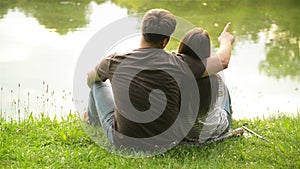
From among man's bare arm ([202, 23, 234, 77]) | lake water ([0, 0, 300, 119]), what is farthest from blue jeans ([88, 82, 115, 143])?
man's bare arm ([202, 23, 234, 77])

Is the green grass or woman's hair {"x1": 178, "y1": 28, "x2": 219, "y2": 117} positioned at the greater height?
woman's hair {"x1": 178, "y1": 28, "x2": 219, "y2": 117}

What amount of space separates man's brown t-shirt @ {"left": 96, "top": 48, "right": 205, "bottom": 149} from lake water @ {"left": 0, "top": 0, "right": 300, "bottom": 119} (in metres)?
0.61

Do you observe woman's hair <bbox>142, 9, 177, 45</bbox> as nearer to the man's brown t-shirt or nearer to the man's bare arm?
the man's brown t-shirt

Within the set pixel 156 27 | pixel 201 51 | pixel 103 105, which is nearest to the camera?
pixel 156 27

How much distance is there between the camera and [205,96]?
3.12 meters

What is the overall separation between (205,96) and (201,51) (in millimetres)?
270

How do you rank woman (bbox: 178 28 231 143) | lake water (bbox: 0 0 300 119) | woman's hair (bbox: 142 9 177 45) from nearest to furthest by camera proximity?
woman's hair (bbox: 142 9 177 45) < woman (bbox: 178 28 231 143) < lake water (bbox: 0 0 300 119)

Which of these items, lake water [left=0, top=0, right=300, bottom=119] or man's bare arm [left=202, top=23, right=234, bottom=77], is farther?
lake water [left=0, top=0, right=300, bottom=119]

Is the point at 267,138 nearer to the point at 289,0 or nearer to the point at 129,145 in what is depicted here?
the point at 129,145

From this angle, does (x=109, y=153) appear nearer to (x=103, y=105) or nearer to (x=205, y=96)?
(x=103, y=105)

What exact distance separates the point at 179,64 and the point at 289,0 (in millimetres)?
11356

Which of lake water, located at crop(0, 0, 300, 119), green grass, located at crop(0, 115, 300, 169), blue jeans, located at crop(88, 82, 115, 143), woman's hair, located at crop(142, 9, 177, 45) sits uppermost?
woman's hair, located at crop(142, 9, 177, 45)

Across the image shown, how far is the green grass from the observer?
3.01 metres

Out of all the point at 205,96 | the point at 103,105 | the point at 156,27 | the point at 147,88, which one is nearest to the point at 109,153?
the point at 103,105
